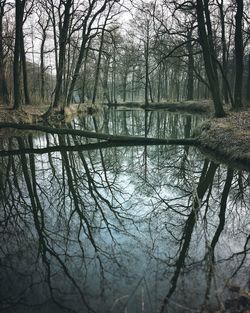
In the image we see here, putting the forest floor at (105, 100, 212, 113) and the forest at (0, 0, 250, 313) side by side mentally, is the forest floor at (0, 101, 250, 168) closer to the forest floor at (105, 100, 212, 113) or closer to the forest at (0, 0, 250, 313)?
the forest at (0, 0, 250, 313)

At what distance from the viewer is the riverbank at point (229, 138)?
9.41 m

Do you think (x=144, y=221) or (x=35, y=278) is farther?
(x=144, y=221)

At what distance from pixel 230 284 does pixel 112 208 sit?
3078mm

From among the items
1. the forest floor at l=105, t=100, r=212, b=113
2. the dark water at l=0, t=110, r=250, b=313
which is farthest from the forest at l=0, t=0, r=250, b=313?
the forest floor at l=105, t=100, r=212, b=113

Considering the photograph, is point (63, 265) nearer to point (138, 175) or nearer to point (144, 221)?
point (144, 221)

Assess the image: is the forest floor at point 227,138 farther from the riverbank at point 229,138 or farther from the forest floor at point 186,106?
the forest floor at point 186,106

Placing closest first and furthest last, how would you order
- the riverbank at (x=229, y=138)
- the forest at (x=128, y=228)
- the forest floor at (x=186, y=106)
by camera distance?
the forest at (x=128, y=228), the riverbank at (x=229, y=138), the forest floor at (x=186, y=106)

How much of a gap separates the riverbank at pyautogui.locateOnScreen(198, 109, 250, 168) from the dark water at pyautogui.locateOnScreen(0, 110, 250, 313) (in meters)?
0.66

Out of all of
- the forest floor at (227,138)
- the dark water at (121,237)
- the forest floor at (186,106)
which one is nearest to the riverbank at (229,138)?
the forest floor at (227,138)

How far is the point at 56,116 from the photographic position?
21.4m

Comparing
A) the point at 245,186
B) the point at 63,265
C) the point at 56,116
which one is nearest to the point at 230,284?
the point at 63,265

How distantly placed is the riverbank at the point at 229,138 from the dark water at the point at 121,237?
2.17ft

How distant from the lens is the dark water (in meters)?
3.53

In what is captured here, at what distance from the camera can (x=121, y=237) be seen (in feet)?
16.6
